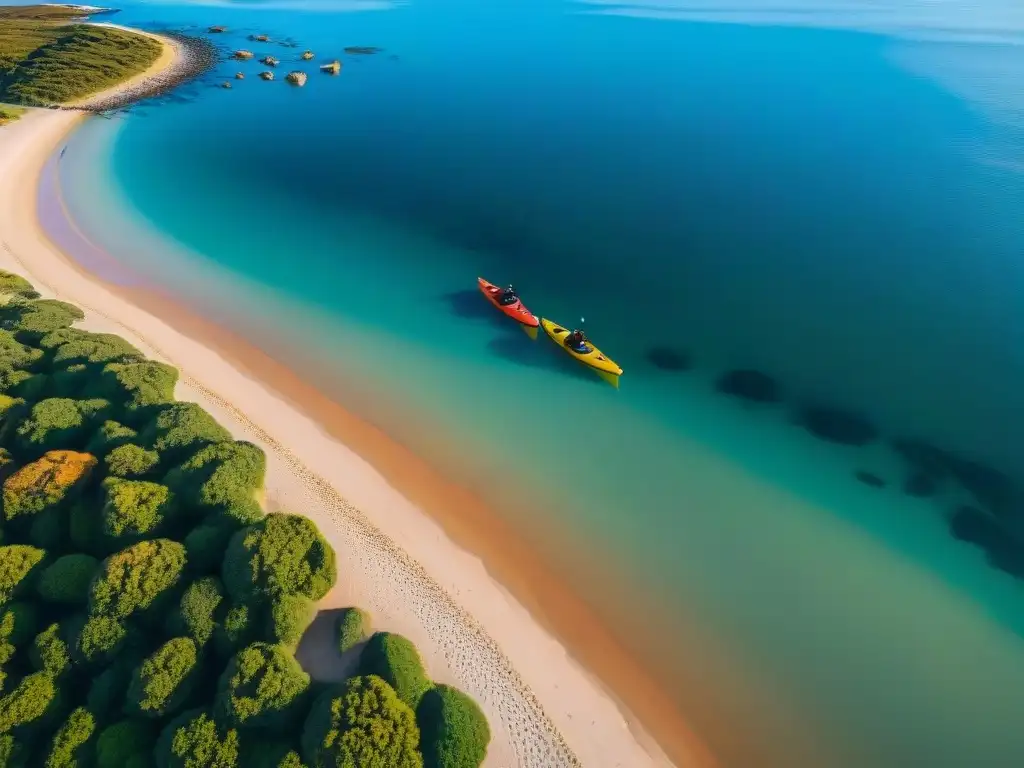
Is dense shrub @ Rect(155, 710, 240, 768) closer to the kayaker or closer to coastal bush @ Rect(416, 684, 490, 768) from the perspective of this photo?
coastal bush @ Rect(416, 684, 490, 768)

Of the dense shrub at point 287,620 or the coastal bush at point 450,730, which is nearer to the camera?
the coastal bush at point 450,730

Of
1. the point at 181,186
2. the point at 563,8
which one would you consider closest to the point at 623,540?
the point at 181,186

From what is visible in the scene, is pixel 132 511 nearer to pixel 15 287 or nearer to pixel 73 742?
Answer: pixel 73 742

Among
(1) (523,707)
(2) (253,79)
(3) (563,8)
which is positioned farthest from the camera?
(3) (563,8)

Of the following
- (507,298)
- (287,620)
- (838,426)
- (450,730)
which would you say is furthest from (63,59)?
(838,426)

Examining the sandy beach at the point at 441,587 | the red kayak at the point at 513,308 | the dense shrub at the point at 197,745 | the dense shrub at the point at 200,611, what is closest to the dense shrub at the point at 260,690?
the dense shrub at the point at 197,745

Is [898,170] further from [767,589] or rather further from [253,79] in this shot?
[253,79]

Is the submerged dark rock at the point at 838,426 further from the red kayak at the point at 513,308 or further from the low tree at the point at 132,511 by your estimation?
the low tree at the point at 132,511
